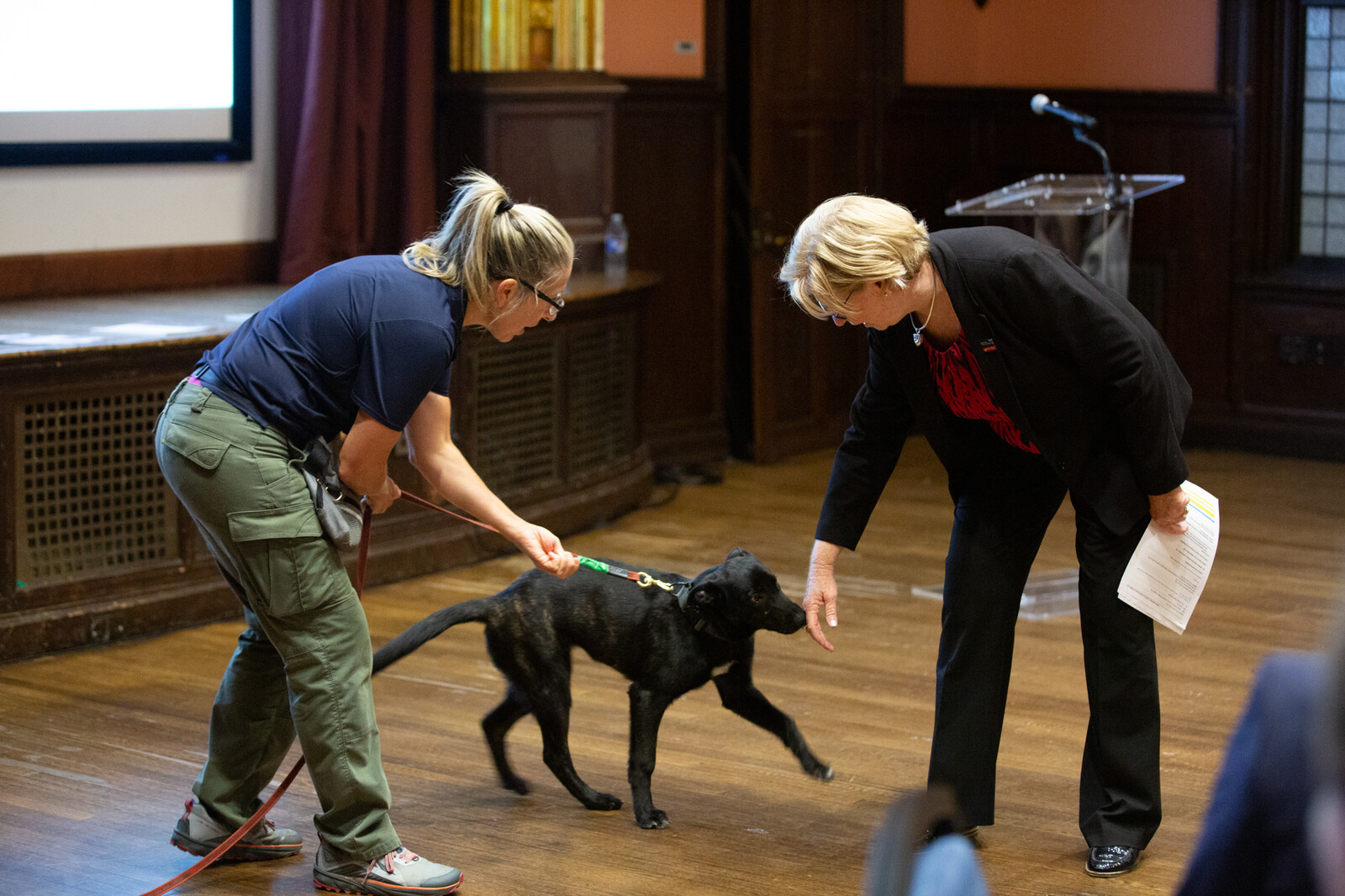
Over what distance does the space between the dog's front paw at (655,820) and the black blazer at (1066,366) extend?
34.5 inches

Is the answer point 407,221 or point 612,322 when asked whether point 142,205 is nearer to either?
point 407,221

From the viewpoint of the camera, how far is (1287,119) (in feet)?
22.7

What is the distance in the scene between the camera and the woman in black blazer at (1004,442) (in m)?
2.35

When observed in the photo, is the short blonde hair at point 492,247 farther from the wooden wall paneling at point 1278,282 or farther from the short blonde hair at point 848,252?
the wooden wall paneling at point 1278,282

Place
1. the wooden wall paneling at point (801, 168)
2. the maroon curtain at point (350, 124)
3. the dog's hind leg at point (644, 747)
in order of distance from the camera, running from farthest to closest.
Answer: the wooden wall paneling at point (801, 168)
the maroon curtain at point (350, 124)
the dog's hind leg at point (644, 747)

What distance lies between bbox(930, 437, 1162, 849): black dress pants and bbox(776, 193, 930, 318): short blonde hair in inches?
17.9

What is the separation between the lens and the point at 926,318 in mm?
2447

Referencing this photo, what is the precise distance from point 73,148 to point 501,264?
122 inches

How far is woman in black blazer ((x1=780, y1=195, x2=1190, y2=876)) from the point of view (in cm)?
235

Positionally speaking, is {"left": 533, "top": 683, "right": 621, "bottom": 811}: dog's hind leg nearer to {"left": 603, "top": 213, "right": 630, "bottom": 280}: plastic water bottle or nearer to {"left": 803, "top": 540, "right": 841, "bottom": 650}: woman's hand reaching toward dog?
{"left": 803, "top": 540, "right": 841, "bottom": 650}: woman's hand reaching toward dog

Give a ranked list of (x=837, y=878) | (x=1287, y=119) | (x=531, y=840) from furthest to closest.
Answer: (x=1287, y=119) < (x=531, y=840) < (x=837, y=878)

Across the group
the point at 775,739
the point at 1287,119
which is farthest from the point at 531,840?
the point at 1287,119

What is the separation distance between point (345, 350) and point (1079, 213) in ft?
8.80

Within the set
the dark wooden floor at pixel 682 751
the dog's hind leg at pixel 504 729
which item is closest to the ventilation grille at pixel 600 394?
the dark wooden floor at pixel 682 751
